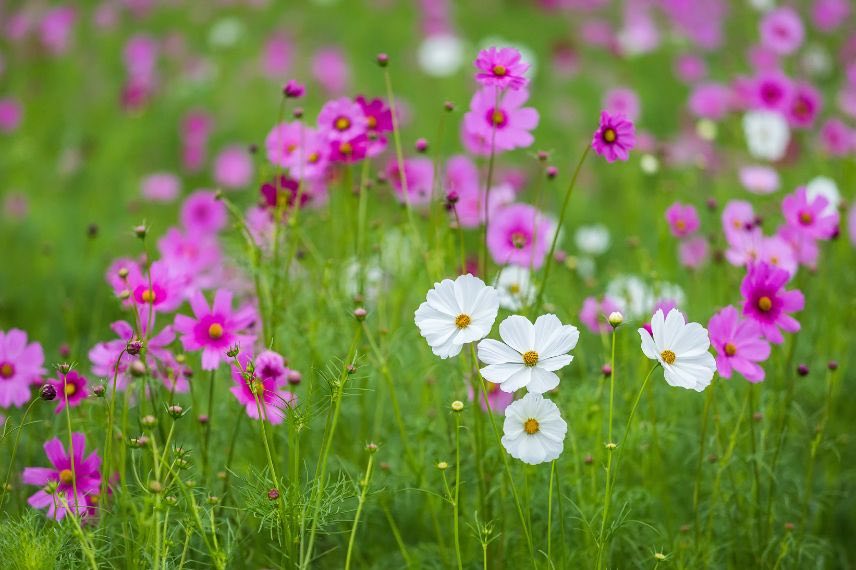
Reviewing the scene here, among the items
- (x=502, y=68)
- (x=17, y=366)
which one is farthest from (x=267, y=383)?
(x=502, y=68)

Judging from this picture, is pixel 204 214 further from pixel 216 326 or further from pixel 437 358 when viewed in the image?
pixel 216 326

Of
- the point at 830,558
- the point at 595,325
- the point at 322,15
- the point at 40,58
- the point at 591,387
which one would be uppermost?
the point at 322,15

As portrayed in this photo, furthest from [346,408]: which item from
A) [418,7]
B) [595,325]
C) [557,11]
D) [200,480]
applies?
[557,11]

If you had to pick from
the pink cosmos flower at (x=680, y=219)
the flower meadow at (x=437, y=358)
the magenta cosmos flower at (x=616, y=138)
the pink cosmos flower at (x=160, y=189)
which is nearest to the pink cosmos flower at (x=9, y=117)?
the flower meadow at (x=437, y=358)

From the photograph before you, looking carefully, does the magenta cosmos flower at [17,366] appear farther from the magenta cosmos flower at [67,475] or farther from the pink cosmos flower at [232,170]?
the pink cosmos flower at [232,170]

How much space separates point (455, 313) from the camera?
3.42 feet

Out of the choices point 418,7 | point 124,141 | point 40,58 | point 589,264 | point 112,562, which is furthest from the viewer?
point 418,7

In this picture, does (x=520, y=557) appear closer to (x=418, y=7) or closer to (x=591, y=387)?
(x=591, y=387)

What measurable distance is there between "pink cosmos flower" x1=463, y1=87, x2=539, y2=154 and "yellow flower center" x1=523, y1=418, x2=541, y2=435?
19.6 inches

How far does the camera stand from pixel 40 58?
169 inches

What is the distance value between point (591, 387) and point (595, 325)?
4.5 inches

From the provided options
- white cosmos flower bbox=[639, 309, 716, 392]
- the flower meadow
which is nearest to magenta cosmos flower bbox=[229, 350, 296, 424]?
the flower meadow

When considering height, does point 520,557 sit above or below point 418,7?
below

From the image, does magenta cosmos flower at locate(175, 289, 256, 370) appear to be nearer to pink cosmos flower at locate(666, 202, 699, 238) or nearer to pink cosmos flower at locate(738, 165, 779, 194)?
pink cosmos flower at locate(666, 202, 699, 238)
